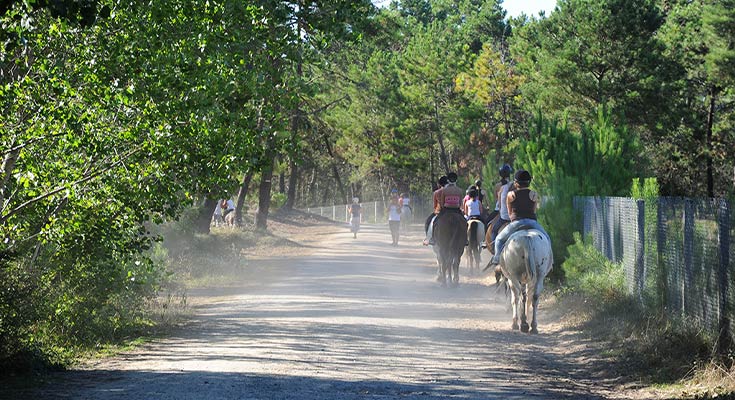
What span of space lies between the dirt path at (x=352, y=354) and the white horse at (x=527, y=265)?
0.52 m

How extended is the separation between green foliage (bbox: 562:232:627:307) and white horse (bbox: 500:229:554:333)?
4.11ft

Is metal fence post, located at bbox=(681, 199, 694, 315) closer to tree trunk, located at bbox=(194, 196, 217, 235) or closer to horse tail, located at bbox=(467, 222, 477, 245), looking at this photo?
horse tail, located at bbox=(467, 222, 477, 245)

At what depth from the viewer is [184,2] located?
39.4ft

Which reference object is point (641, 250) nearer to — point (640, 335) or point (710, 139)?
point (640, 335)

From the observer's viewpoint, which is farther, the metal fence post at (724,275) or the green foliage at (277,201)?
Result: the green foliage at (277,201)

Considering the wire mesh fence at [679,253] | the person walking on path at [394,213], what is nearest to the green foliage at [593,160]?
the wire mesh fence at [679,253]

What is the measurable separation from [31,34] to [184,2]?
7.41 feet

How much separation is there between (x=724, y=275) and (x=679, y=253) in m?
1.83

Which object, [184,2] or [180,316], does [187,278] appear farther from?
[184,2]

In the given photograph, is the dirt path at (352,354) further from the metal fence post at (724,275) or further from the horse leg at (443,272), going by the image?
the metal fence post at (724,275)

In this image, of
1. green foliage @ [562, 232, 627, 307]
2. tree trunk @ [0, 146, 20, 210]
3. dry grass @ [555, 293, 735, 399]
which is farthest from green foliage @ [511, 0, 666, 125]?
tree trunk @ [0, 146, 20, 210]

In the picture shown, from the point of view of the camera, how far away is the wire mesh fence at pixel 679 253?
1050 centimetres

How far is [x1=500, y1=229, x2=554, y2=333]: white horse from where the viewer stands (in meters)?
14.4

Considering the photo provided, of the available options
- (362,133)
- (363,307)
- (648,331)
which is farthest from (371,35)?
(362,133)
